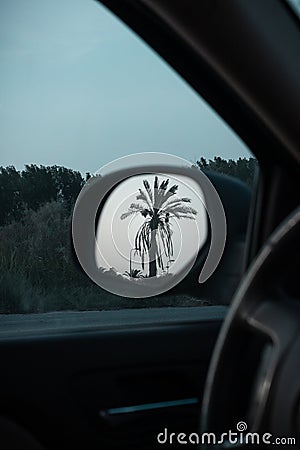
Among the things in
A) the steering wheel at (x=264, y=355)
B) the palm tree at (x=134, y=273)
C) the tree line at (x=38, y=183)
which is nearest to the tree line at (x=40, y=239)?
the tree line at (x=38, y=183)

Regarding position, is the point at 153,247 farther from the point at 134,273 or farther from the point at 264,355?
the point at 264,355

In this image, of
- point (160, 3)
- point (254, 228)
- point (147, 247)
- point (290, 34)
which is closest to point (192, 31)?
point (160, 3)

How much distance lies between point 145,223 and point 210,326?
21.1 inches

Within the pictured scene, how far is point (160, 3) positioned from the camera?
2.18m

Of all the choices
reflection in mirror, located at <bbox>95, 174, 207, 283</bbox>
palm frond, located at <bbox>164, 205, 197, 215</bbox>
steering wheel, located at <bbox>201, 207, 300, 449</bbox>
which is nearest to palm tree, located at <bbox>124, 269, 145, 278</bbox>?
reflection in mirror, located at <bbox>95, 174, 207, 283</bbox>

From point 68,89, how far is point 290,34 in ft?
2.98

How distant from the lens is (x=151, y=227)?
115 inches

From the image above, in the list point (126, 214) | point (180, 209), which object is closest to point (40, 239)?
point (126, 214)

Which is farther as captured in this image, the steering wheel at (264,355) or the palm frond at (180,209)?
the palm frond at (180,209)

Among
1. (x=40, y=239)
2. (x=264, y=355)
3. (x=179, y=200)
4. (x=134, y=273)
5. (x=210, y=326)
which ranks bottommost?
(x=264, y=355)

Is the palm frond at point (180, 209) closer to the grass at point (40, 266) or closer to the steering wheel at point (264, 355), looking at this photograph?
the grass at point (40, 266)

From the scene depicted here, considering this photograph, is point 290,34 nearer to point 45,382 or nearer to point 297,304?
point 297,304

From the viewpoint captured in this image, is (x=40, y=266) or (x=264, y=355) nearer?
(x=264, y=355)

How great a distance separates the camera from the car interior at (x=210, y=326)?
5.19 feet
